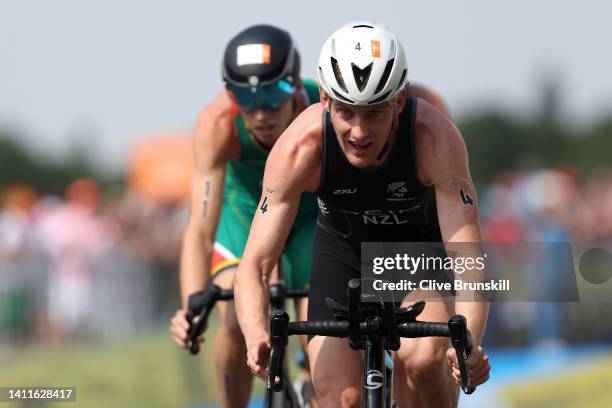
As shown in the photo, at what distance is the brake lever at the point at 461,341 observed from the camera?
5258 millimetres

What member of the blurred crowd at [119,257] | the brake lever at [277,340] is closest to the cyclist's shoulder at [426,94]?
the brake lever at [277,340]

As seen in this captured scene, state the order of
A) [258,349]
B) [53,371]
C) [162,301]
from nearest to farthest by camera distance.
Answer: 1. [258,349]
2. [53,371]
3. [162,301]

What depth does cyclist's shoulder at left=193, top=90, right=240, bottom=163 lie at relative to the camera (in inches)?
314

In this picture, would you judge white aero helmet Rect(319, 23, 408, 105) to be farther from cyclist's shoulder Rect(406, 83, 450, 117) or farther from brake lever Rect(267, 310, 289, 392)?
cyclist's shoulder Rect(406, 83, 450, 117)

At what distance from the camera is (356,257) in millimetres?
6777

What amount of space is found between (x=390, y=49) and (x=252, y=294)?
1378 millimetres

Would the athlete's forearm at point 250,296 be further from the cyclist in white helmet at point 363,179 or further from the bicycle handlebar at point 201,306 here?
the bicycle handlebar at point 201,306

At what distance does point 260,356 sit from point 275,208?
2.60ft

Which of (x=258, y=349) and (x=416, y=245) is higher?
(x=416, y=245)

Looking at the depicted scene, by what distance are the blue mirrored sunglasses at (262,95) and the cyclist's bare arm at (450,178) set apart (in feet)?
5.86

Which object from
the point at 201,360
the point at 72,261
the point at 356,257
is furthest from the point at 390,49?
Answer: the point at 72,261

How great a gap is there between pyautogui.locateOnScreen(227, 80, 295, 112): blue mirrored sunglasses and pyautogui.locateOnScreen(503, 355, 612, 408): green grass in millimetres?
6631

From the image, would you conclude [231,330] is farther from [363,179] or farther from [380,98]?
[380,98]

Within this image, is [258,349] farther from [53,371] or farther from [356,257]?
[53,371]
